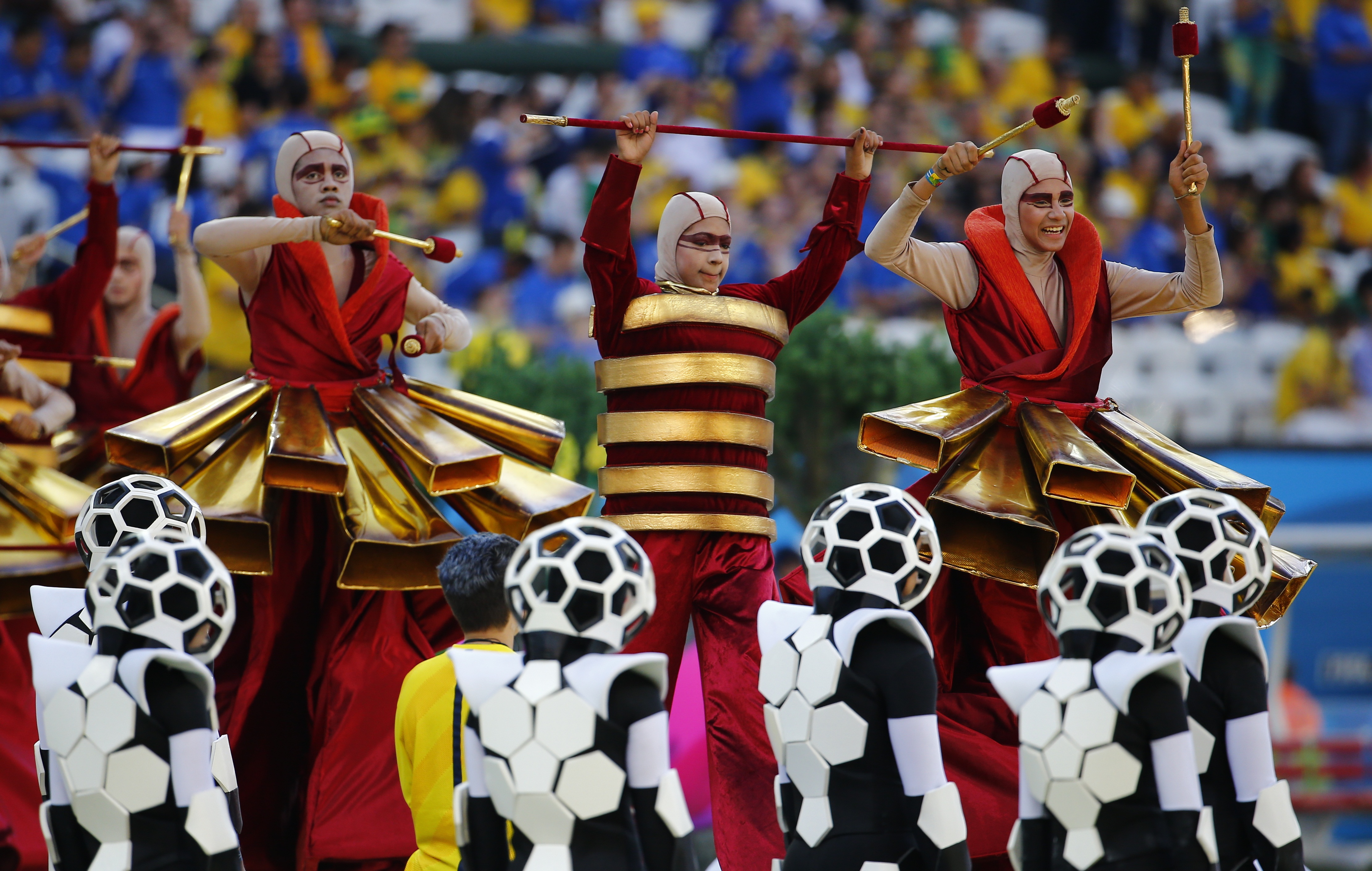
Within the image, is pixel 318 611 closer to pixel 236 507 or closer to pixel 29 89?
pixel 236 507

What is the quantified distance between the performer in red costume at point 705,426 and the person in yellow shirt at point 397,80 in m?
8.77

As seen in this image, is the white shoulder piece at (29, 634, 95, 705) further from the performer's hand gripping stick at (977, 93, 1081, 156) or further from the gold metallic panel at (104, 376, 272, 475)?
the performer's hand gripping stick at (977, 93, 1081, 156)

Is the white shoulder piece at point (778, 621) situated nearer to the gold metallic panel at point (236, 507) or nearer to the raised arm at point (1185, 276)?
the gold metallic panel at point (236, 507)

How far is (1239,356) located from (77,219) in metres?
9.22

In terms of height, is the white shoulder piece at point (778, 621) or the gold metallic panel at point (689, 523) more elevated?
the gold metallic panel at point (689, 523)

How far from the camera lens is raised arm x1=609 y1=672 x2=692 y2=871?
11.1 feet

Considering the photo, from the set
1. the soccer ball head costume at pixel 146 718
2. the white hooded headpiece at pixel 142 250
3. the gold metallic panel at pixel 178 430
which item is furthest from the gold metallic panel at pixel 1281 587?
the white hooded headpiece at pixel 142 250

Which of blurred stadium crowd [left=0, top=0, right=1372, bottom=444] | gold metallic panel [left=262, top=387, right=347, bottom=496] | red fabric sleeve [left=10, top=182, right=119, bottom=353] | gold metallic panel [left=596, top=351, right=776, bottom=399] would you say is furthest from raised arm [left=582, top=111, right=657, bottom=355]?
blurred stadium crowd [left=0, top=0, right=1372, bottom=444]

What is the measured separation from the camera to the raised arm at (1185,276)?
201 inches

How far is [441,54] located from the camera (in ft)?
49.3

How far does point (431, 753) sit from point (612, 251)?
1795 millimetres

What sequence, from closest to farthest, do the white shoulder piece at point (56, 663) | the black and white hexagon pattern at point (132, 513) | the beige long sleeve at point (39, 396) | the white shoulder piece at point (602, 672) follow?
1. the white shoulder piece at point (602, 672)
2. the white shoulder piece at point (56, 663)
3. the black and white hexagon pattern at point (132, 513)
4. the beige long sleeve at point (39, 396)

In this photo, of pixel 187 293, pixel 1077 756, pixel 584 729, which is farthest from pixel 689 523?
pixel 187 293

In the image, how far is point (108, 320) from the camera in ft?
23.5
